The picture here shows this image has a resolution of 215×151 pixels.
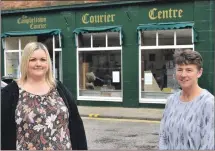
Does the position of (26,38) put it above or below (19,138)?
above

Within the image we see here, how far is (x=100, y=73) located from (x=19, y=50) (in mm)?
4180

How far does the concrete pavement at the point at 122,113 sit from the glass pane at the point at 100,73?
2.97 feet

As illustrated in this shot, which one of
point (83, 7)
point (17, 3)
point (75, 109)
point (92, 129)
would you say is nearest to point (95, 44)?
point (83, 7)

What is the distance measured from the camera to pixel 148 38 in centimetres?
1609

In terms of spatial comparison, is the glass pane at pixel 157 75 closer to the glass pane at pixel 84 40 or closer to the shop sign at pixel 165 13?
the shop sign at pixel 165 13

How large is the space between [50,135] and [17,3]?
54.9 feet

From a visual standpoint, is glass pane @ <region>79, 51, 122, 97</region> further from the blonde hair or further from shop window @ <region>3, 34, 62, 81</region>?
the blonde hair

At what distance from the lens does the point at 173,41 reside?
51.0ft

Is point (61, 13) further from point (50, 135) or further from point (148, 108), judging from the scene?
point (50, 135)

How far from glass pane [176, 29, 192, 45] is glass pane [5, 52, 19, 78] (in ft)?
25.4

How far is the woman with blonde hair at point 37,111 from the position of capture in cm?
354

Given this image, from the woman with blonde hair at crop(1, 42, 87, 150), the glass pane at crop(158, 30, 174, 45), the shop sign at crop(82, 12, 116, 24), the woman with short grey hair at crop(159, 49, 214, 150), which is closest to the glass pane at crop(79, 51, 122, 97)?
the shop sign at crop(82, 12, 116, 24)

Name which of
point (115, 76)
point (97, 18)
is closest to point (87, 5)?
point (97, 18)

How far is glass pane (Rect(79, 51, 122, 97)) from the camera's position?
55.1ft
